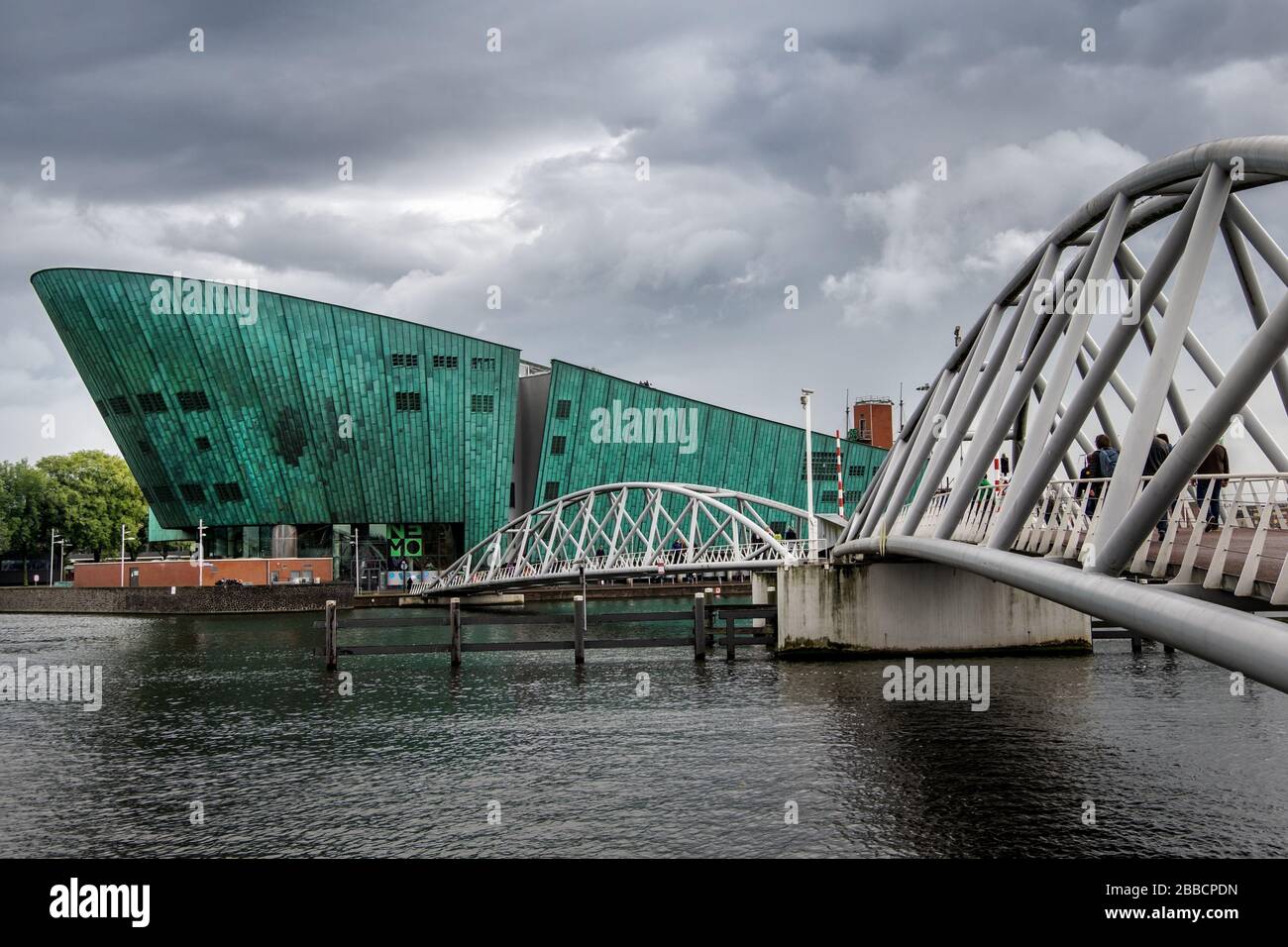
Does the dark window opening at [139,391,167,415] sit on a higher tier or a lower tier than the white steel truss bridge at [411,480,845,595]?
higher

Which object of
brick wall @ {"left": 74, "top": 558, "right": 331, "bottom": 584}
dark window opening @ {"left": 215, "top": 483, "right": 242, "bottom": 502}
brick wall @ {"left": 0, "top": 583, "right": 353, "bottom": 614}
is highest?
dark window opening @ {"left": 215, "top": 483, "right": 242, "bottom": 502}

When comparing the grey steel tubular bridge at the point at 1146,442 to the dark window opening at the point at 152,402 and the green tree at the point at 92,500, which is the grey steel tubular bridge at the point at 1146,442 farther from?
the green tree at the point at 92,500

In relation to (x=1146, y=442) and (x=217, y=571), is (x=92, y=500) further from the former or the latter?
(x=1146, y=442)

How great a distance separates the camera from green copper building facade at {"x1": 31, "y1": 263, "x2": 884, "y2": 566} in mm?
81125

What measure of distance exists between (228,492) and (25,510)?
37.7 metres

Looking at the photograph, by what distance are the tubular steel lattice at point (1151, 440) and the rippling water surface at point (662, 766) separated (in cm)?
367

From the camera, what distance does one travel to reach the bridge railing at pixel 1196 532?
33.2 feet

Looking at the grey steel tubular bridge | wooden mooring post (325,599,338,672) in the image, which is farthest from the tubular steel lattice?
wooden mooring post (325,599,338,672)

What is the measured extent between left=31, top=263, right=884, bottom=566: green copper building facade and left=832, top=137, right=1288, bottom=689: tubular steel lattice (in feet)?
223

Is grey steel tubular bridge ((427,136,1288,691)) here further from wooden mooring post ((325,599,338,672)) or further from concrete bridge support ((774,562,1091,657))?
wooden mooring post ((325,599,338,672))

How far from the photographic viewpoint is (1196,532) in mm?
10789

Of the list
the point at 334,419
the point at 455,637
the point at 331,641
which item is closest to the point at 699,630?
the point at 455,637

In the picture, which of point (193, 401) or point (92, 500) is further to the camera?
point (92, 500)
